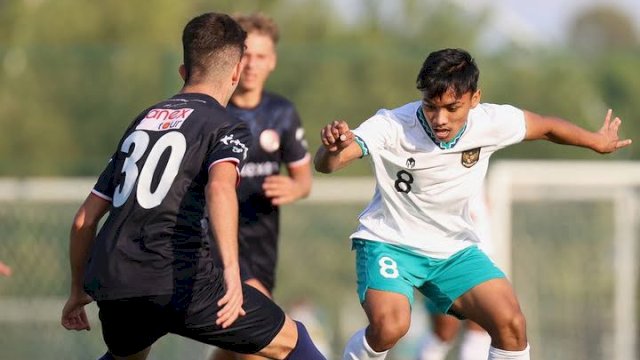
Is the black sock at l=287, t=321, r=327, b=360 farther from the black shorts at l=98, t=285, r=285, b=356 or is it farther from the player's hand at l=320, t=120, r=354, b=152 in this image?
the player's hand at l=320, t=120, r=354, b=152

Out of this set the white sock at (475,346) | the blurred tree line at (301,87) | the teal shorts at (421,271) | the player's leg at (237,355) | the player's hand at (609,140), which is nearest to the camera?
the teal shorts at (421,271)

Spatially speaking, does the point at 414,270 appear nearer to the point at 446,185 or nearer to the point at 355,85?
the point at 446,185

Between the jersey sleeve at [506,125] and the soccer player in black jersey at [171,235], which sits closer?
the soccer player in black jersey at [171,235]

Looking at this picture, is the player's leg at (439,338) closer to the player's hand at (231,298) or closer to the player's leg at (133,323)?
the player's leg at (133,323)

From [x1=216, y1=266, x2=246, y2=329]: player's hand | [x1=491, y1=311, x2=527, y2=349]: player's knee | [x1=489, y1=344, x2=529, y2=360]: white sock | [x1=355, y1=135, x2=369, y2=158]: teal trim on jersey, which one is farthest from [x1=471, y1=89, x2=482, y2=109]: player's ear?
[x1=216, y1=266, x2=246, y2=329]: player's hand

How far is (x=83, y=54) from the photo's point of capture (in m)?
13.5

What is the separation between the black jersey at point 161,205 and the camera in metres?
5.36

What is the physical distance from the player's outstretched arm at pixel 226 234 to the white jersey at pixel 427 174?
1.27 meters

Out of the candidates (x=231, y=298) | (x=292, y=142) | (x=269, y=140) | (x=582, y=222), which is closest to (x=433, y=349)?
(x=292, y=142)

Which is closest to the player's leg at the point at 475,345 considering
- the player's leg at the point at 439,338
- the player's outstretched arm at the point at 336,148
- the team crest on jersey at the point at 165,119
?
the player's leg at the point at 439,338

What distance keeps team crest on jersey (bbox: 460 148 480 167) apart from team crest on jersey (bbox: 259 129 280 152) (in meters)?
1.69

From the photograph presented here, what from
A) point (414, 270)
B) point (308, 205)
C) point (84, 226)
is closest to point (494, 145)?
point (414, 270)

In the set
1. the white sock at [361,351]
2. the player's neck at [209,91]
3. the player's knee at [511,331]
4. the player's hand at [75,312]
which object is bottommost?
the white sock at [361,351]

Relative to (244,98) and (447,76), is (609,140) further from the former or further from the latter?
(244,98)
